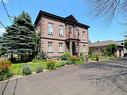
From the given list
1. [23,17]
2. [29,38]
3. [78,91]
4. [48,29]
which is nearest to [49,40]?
[48,29]

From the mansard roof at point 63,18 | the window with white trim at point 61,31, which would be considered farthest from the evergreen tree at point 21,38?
the window with white trim at point 61,31

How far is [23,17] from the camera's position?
26266 mm

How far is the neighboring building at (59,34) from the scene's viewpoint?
27.7 metres

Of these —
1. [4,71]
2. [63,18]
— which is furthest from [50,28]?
[4,71]

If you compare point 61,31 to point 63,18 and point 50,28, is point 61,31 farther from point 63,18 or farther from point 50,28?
point 50,28

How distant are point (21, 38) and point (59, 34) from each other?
8.41m

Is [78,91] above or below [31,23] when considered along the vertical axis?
below

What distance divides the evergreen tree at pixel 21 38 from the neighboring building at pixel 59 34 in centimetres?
202

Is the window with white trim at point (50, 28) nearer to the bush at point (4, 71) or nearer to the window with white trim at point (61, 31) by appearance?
the window with white trim at point (61, 31)

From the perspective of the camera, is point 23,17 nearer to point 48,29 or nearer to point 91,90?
point 48,29

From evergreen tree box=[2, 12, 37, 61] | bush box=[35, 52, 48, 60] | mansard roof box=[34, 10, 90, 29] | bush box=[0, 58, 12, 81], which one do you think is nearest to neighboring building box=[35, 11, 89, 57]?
mansard roof box=[34, 10, 90, 29]

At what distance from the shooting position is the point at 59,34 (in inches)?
1202

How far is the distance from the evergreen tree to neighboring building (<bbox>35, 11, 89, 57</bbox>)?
202 centimetres

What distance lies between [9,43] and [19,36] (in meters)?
1.96
